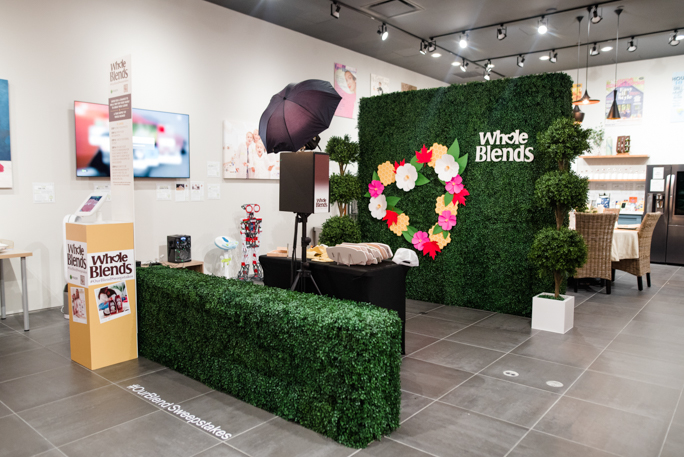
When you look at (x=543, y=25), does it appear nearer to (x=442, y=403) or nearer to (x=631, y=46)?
(x=631, y=46)

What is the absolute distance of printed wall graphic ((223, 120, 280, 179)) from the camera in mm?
6715

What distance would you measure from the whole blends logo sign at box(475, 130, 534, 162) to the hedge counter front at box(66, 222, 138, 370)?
353cm

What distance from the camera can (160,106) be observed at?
5.93m

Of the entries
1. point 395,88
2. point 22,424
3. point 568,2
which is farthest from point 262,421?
point 395,88

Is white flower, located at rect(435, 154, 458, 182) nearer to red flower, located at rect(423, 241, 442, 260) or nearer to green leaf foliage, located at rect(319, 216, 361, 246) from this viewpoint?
red flower, located at rect(423, 241, 442, 260)

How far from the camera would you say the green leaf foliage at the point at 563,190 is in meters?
4.38

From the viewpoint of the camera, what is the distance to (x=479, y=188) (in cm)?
519

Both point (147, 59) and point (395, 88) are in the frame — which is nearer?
point (147, 59)

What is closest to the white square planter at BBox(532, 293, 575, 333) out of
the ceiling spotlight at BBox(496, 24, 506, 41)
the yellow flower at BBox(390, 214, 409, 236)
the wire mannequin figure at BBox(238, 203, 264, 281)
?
the yellow flower at BBox(390, 214, 409, 236)

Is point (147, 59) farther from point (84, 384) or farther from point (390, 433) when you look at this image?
point (390, 433)

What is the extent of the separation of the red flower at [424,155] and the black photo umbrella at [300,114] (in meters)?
2.17

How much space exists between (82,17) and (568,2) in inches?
236

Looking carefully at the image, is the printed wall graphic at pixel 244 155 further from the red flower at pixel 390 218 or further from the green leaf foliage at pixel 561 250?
the green leaf foliage at pixel 561 250

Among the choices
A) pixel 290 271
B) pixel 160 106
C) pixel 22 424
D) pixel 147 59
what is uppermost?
pixel 147 59
